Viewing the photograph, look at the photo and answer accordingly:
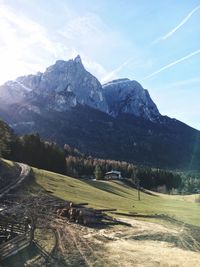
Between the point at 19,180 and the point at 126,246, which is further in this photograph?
the point at 19,180

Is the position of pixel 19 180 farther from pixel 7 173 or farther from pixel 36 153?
pixel 36 153

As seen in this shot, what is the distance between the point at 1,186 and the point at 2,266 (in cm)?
4496

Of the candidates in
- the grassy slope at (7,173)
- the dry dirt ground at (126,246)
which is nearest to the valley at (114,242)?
the dry dirt ground at (126,246)

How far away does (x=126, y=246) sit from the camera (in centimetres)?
4794

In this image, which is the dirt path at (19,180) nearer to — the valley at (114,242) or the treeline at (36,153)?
the valley at (114,242)

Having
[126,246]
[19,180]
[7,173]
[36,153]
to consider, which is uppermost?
[36,153]

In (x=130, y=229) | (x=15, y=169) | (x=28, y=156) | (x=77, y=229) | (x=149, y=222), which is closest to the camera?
(x=77, y=229)

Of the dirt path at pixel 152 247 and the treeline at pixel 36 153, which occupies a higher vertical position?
the treeline at pixel 36 153

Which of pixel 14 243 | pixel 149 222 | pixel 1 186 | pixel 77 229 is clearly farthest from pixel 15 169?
pixel 14 243

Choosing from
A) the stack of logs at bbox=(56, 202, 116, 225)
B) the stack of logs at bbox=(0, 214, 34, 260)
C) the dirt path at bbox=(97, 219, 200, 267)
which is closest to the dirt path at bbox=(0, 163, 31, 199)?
the stack of logs at bbox=(56, 202, 116, 225)

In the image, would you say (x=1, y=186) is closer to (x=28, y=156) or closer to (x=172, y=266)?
(x=172, y=266)

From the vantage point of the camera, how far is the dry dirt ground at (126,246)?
4159 centimetres

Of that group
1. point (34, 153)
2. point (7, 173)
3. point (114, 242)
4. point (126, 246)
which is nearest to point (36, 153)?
point (34, 153)

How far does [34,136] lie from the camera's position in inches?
5556
